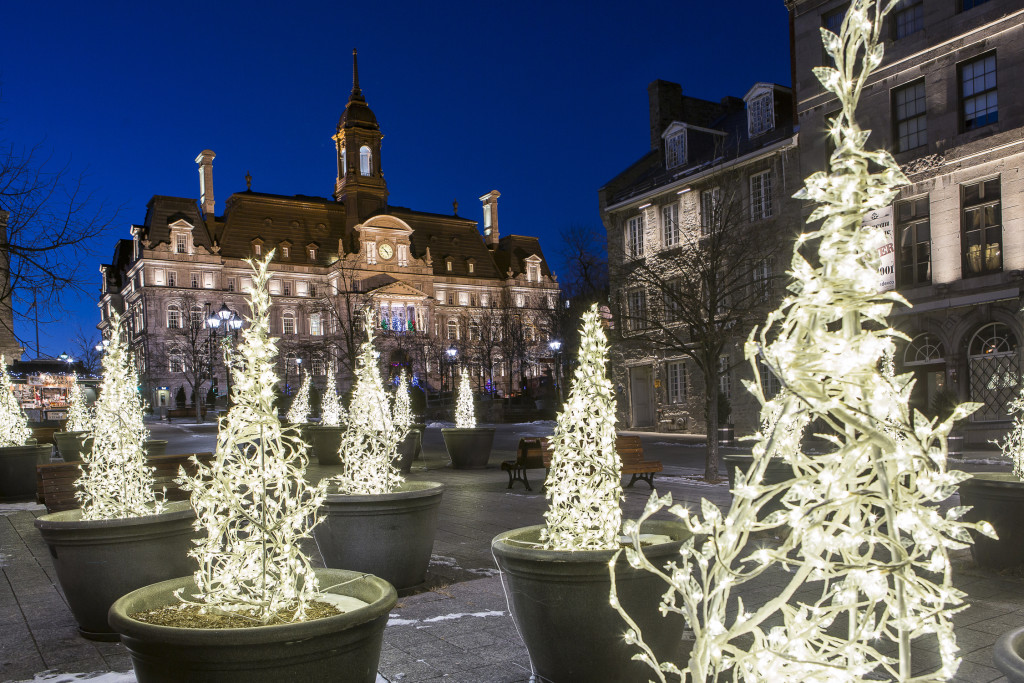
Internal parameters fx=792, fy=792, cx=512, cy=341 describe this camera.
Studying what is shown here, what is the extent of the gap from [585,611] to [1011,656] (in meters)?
2.39

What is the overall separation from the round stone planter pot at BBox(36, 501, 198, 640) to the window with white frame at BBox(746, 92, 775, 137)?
29015mm

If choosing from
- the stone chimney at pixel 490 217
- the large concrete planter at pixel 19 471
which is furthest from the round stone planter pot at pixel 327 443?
the stone chimney at pixel 490 217

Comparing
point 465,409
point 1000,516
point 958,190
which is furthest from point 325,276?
point 1000,516

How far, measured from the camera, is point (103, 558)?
19.4 ft

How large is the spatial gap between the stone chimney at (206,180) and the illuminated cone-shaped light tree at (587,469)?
284 feet

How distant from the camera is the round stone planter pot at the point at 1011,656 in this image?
7.37ft

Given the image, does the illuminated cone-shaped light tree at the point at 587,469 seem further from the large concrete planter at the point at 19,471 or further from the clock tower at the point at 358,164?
the clock tower at the point at 358,164

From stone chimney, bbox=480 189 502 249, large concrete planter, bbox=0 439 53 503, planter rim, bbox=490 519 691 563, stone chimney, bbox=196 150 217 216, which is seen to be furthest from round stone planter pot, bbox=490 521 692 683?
stone chimney, bbox=480 189 502 249

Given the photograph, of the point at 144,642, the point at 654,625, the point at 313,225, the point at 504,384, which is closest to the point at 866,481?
the point at 654,625

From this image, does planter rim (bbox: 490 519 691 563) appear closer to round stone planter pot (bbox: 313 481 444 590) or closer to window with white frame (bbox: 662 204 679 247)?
round stone planter pot (bbox: 313 481 444 590)

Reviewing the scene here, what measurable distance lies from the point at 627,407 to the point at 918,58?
18.7 metres

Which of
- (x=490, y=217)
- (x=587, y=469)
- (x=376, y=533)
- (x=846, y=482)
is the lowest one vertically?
(x=376, y=533)

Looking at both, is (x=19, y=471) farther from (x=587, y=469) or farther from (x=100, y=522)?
(x=587, y=469)

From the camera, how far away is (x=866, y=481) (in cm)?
219
